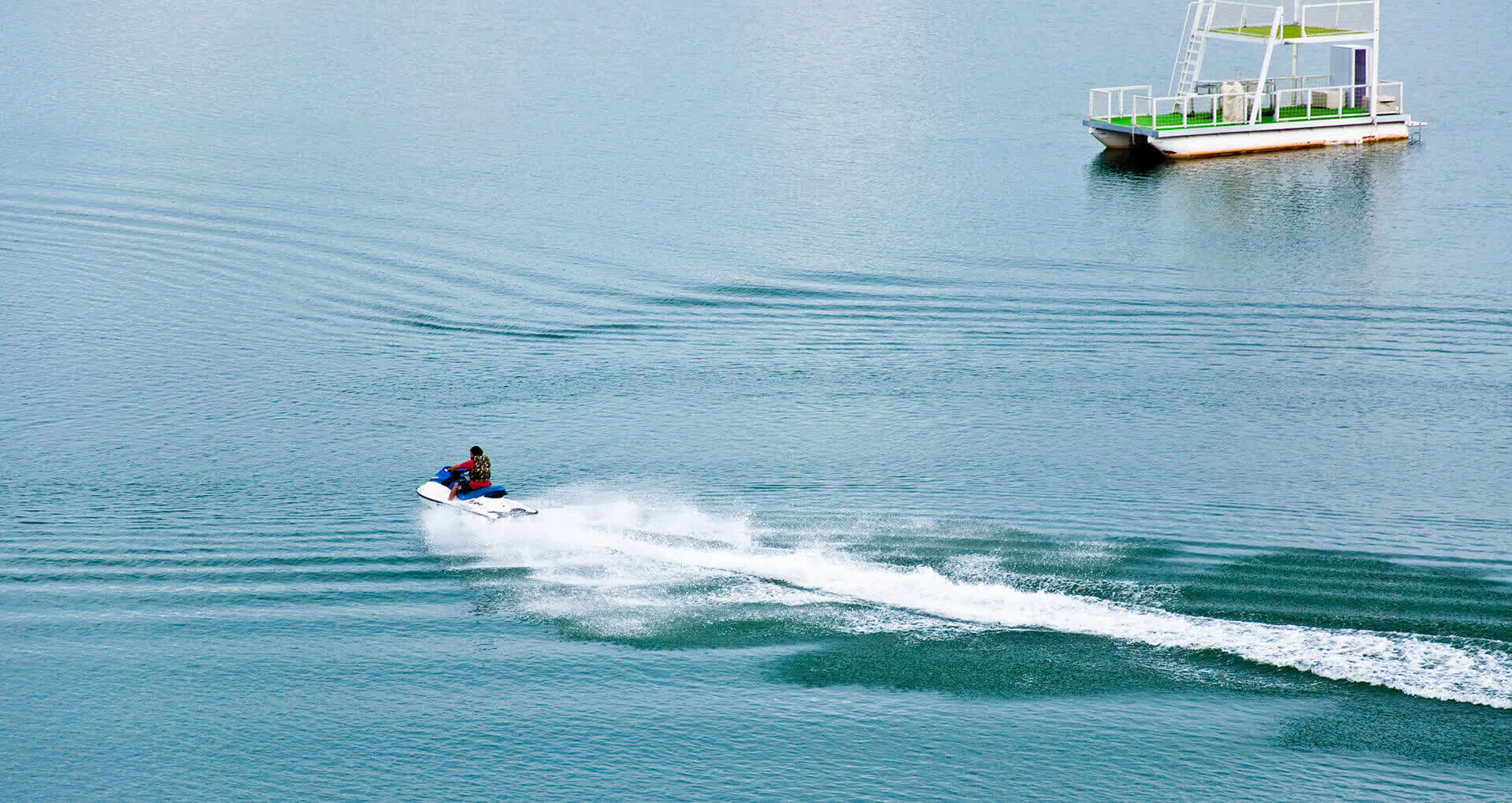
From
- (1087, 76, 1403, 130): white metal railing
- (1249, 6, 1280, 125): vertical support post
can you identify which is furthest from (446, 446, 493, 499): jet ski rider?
(1249, 6, 1280, 125): vertical support post

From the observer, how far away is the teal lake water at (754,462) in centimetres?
3250

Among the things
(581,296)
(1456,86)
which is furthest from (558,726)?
(1456,86)

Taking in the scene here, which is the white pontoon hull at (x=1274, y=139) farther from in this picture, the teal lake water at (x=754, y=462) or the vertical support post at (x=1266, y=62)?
A: the teal lake water at (x=754, y=462)

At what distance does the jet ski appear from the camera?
40656 millimetres

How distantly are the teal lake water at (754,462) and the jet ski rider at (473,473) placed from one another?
988mm

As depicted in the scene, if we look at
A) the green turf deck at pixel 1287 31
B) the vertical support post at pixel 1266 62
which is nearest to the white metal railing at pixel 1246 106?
the vertical support post at pixel 1266 62

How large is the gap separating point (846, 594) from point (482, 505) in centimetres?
1046

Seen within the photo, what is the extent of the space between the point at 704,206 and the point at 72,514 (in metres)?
35.9

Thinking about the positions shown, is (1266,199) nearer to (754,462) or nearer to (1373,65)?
(1373,65)

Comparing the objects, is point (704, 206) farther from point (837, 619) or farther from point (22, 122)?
point (22, 122)

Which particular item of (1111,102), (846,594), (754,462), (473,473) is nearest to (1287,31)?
(1111,102)

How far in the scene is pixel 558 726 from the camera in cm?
3300

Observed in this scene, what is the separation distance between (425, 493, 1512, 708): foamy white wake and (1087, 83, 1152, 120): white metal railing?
52315 mm

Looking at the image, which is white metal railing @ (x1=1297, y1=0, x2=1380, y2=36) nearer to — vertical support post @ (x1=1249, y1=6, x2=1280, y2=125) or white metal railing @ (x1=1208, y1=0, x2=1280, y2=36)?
vertical support post @ (x1=1249, y1=6, x2=1280, y2=125)
